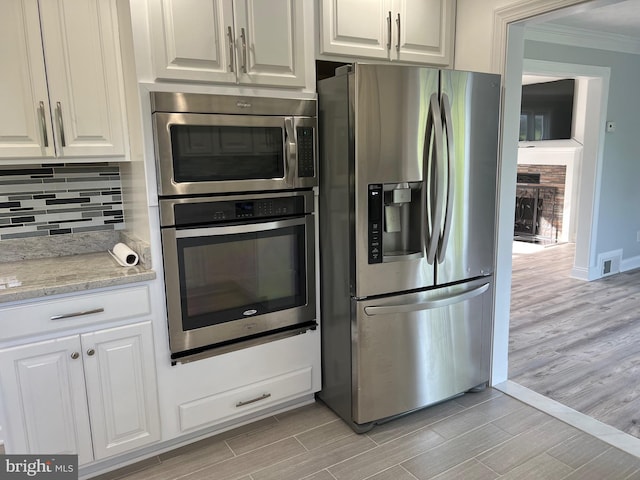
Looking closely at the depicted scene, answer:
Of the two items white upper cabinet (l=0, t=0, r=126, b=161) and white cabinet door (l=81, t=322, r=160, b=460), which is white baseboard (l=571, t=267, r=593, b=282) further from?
white upper cabinet (l=0, t=0, r=126, b=161)

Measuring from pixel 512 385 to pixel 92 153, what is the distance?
2595mm

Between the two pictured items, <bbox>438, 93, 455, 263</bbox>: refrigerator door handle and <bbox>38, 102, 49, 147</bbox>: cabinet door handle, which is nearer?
<bbox>38, 102, 49, 147</bbox>: cabinet door handle

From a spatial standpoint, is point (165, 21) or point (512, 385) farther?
point (512, 385)

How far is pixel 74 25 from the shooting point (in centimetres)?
203

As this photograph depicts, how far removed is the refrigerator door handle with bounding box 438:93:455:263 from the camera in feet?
7.29

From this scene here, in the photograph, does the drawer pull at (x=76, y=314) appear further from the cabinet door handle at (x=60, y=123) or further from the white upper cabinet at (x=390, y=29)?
the white upper cabinet at (x=390, y=29)

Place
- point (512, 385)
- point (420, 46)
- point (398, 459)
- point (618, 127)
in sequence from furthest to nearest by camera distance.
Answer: point (618, 127) < point (512, 385) < point (420, 46) < point (398, 459)

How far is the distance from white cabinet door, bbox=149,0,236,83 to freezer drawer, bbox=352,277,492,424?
4.07 ft

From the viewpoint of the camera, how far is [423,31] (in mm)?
2537

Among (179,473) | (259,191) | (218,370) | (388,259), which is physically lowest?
(179,473)

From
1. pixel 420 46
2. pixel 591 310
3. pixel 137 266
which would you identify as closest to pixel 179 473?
pixel 137 266

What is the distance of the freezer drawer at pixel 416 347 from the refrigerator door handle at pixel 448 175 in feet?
0.78

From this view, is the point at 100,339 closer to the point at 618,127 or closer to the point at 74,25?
the point at 74,25

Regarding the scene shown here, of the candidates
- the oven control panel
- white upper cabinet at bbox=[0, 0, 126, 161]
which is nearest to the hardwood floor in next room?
the oven control panel
